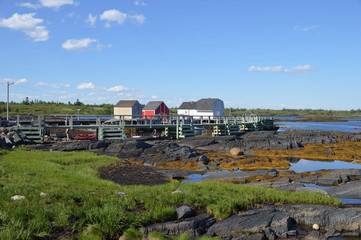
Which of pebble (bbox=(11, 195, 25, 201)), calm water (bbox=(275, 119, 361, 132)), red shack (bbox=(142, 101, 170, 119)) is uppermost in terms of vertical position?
red shack (bbox=(142, 101, 170, 119))

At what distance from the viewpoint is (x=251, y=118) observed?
74250 millimetres

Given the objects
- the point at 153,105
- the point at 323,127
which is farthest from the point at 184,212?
the point at 323,127

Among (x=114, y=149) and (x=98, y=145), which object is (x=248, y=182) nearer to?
(x=114, y=149)

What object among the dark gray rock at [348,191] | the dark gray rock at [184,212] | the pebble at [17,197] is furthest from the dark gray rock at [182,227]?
the dark gray rock at [348,191]

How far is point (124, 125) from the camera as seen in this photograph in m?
45.0

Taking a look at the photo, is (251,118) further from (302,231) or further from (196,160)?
(302,231)

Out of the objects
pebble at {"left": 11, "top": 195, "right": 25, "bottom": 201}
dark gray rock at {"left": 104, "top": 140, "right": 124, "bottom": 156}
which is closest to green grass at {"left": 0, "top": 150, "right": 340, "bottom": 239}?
pebble at {"left": 11, "top": 195, "right": 25, "bottom": 201}

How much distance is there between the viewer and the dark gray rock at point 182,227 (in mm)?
10789

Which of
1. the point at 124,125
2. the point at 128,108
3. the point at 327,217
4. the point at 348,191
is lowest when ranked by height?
the point at 348,191

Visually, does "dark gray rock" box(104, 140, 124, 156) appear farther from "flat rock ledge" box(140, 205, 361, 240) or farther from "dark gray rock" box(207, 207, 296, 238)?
"dark gray rock" box(207, 207, 296, 238)

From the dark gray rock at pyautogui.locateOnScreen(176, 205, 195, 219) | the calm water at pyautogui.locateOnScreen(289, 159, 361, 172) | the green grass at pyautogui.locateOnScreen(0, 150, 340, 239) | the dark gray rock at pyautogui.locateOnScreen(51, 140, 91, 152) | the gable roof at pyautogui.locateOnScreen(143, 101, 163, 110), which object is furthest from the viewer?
the gable roof at pyautogui.locateOnScreen(143, 101, 163, 110)

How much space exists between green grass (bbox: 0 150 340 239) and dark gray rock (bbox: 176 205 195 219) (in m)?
0.20

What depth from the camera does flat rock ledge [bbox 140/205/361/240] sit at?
36.1 ft

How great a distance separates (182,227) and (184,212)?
0.73 m
